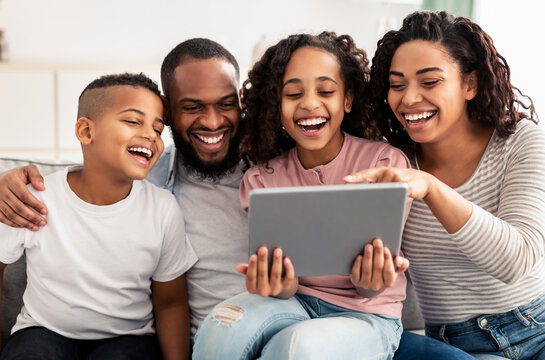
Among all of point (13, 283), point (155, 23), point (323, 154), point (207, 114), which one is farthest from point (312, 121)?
point (155, 23)

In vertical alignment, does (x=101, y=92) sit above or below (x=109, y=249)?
above

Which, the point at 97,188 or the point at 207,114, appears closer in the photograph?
the point at 97,188

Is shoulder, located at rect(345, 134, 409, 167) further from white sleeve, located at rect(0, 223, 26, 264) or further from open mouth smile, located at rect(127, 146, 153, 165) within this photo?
white sleeve, located at rect(0, 223, 26, 264)

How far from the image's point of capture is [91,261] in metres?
1.43

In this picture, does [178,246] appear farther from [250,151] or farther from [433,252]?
[433,252]

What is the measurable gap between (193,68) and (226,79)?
0.10 m

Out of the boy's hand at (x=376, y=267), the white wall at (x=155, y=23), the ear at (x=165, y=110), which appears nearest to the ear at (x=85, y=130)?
the ear at (x=165, y=110)

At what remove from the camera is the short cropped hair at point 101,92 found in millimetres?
1479

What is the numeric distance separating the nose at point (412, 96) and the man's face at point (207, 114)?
509mm

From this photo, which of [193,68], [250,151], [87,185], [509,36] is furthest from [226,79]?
[509,36]

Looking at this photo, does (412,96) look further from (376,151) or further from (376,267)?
(376,267)

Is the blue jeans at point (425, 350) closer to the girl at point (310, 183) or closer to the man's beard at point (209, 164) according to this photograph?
the girl at point (310, 183)

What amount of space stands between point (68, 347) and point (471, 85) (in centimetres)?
120

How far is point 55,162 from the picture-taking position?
5.44ft
